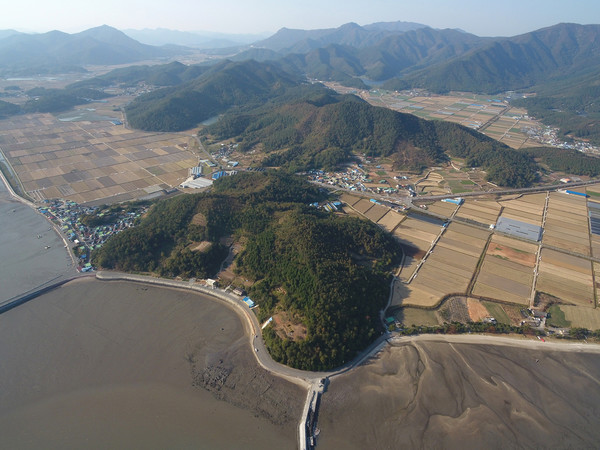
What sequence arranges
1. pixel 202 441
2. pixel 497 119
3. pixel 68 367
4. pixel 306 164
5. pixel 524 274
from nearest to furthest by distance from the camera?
pixel 202 441 < pixel 68 367 < pixel 524 274 < pixel 306 164 < pixel 497 119

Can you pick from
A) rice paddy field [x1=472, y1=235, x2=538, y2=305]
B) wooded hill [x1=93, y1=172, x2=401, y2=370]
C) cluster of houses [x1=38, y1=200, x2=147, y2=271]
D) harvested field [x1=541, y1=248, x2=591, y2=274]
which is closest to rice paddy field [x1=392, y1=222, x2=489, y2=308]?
rice paddy field [x1=472, y1=235, x2=538, y2=305]

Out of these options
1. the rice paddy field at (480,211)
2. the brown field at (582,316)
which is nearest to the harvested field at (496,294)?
the brown field at (582,316)

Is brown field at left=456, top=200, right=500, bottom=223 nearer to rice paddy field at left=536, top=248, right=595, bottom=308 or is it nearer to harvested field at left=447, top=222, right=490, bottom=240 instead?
harvested field at left=447, top=222, right=490, bottom=240

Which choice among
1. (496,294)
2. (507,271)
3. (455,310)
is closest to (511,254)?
(507,271)

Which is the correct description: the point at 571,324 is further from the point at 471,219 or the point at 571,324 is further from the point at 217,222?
the point at 217,222

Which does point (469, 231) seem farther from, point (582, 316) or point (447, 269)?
point (582, 316)

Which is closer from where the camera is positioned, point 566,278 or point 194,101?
point 566,278

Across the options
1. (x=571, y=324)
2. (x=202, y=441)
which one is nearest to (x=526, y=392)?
(x=571, y=324)
